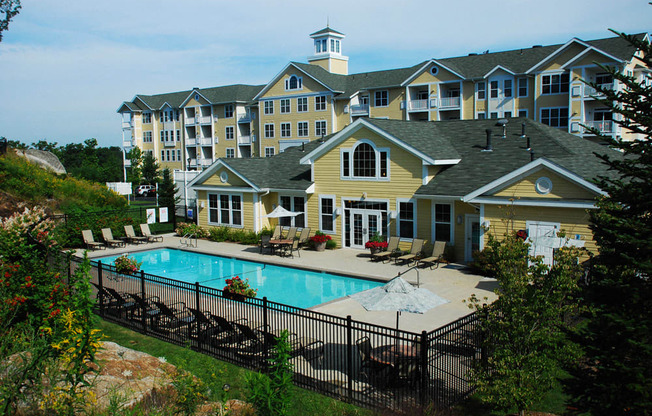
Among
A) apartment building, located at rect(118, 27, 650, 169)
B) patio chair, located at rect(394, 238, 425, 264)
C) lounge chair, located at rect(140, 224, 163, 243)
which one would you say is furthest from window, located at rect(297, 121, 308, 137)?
patio chair, located at rect(394, 238, 425, 264)

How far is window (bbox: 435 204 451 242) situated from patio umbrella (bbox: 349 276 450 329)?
12.6 metres

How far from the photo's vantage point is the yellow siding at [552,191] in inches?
742

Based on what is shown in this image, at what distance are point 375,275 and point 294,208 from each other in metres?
9.55

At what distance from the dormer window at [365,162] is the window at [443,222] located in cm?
309

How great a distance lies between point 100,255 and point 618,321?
25.0 metres

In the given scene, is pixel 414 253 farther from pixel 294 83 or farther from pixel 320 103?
pixel 294 83

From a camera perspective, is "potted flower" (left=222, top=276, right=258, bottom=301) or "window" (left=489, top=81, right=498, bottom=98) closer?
"potted flower" (left=222, top=276, right=258, bottom=301)

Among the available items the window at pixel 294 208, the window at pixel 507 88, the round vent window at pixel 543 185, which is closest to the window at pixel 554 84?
the window at pixel 507 88

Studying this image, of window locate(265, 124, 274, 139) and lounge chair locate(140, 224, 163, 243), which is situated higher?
window locate(265, 124, 274, 139)

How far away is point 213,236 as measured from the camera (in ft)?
103

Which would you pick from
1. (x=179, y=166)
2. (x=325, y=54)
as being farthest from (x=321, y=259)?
(x=179, y=166)

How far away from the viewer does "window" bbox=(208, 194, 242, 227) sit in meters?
31.0

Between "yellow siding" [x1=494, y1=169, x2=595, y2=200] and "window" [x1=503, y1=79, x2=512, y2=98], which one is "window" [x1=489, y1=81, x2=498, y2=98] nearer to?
"window" [x1=503, y1=79, x2=512, y2=98]

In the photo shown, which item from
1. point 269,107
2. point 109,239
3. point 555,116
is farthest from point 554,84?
point 109,239
